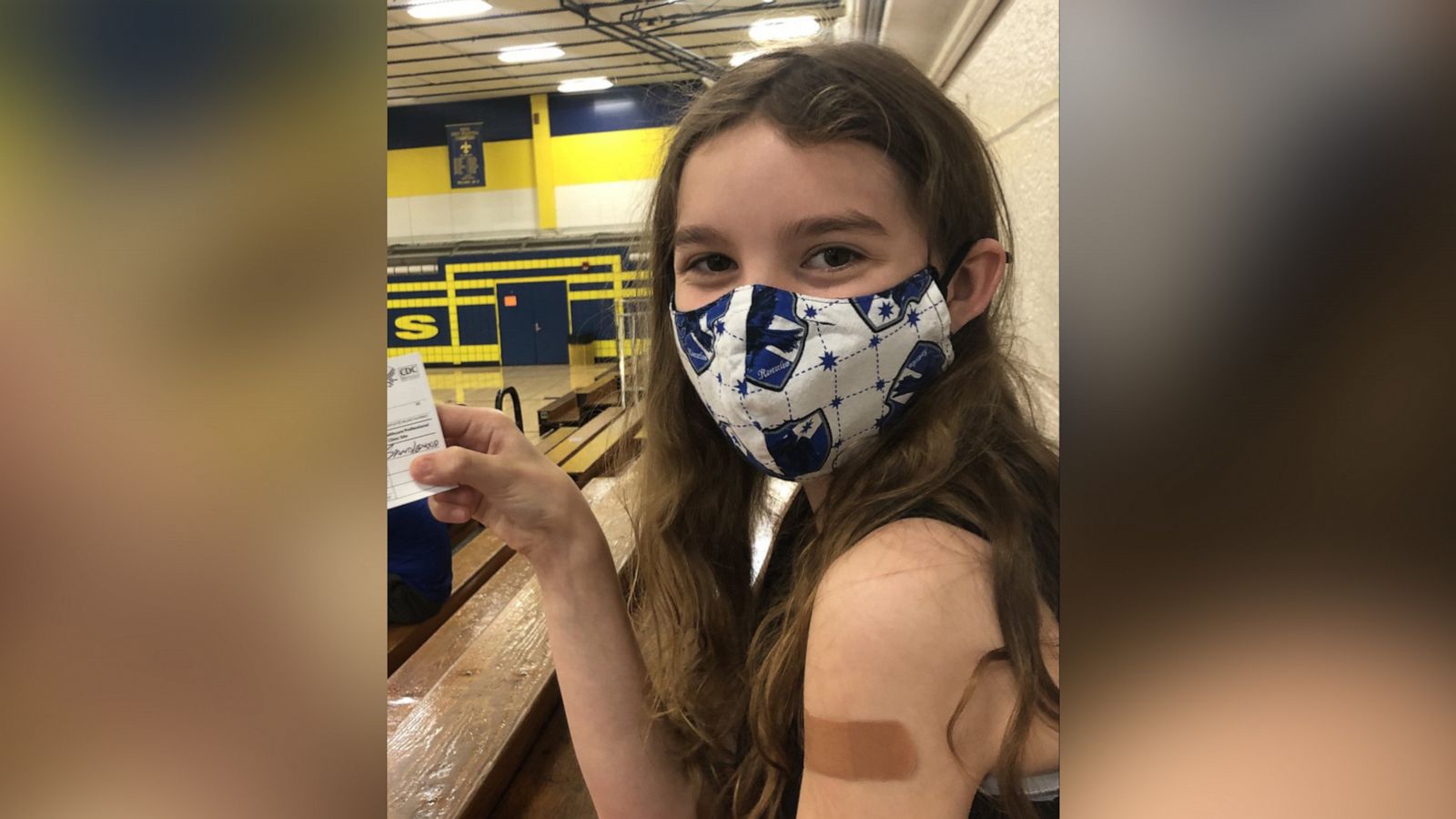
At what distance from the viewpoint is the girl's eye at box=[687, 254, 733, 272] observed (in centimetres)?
43

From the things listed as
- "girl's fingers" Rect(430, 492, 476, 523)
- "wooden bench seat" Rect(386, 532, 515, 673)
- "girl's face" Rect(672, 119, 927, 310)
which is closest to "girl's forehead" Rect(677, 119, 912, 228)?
"girl's face" Rect(672, 119, 927, 310)

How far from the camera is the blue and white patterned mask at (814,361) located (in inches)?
16.7

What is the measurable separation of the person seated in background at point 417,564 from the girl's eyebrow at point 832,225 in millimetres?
300

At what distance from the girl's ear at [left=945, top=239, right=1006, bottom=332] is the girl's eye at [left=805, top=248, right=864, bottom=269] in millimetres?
67

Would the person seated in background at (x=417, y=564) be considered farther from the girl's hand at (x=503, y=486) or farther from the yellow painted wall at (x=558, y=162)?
the yellow painted wall at (x=558, y=162)

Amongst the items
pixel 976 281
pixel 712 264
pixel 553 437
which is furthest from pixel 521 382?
pixel 976 281

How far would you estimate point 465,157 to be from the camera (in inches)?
18.0

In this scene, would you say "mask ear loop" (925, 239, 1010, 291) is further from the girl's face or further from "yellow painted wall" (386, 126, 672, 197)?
"yellow painted wall" (386, 126, 672, 197)

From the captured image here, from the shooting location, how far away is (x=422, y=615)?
0.54 meters

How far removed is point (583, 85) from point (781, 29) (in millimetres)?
127
